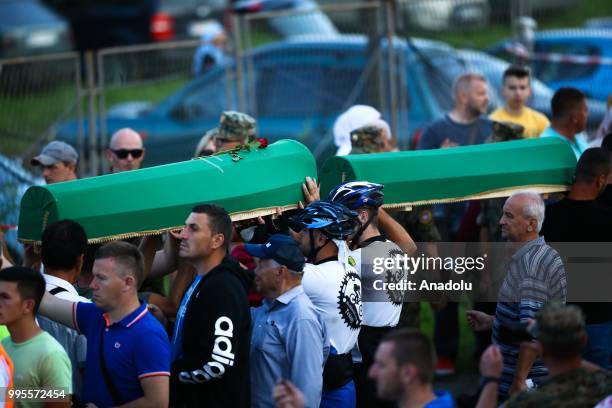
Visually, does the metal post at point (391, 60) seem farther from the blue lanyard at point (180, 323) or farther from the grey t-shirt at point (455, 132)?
the blue lanyard at point (180, 323)

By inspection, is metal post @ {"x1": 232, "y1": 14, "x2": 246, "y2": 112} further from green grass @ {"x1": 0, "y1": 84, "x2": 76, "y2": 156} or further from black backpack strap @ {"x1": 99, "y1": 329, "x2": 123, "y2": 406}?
black backpack strap @ {"x1": 99, "y1": 329, "x2": 123, "y2": 406}

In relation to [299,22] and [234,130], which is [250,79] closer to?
[299,22]

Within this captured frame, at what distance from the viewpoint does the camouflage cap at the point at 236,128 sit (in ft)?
27.2

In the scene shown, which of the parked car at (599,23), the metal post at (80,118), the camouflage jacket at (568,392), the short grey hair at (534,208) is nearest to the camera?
Answer: the camouflage jacket at (568,392)

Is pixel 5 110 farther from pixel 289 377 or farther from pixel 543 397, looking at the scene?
pixel 543 397

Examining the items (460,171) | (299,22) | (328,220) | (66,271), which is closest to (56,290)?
(66,271)

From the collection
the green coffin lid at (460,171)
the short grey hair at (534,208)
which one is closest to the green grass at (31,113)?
the green coffin lid at (460,171)

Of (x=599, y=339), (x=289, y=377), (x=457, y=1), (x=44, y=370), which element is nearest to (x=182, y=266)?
(x=289, y=377)

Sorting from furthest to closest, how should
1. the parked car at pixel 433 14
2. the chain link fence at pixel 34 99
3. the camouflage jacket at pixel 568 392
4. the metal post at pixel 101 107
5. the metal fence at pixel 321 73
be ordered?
the parked car at pixel 433 14 < the metal fence at pixel 321 73 < the metal post at pixel 101 107 < the chain link fence at pixel 34 99 < the camouflage jacket at pixel 568 392

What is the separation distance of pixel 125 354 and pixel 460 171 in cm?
298

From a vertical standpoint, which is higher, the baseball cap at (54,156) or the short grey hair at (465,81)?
the short grey hair at (465,81)

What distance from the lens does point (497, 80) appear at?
46.2ft

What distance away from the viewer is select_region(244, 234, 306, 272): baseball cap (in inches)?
247

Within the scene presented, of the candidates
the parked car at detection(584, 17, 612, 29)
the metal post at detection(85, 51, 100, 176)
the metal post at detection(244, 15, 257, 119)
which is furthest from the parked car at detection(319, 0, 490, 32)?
the parked car at detection(584, 17, 612, 29)
